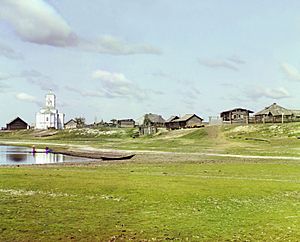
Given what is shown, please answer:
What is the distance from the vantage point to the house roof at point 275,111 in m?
146

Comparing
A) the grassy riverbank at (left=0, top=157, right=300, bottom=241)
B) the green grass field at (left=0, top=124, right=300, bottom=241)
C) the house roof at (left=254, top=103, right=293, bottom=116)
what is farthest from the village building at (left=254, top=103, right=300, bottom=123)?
the grassy riverbank at (left=0, top=157, right=300, bottom=241)

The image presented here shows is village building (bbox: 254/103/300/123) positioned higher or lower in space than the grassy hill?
higher

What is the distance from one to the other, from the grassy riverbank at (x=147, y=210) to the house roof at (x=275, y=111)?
390ft

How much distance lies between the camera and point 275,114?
146125 millimetres

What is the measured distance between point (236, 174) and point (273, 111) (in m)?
115

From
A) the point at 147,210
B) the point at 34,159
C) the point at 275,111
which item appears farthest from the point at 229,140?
the point at 147,210

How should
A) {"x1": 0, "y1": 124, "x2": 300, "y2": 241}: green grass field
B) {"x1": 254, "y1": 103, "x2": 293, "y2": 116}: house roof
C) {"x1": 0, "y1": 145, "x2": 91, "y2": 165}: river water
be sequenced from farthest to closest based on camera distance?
{"x1": 254, "y1": 103, "x2": 293, "y2": 116}: house roof → {"x1": 0, "y1": 145, "x2": 91, "y2": 165}: river water → {"x1": 0, "y1": 124, "x2": 300, "y2": 241}: green grass field

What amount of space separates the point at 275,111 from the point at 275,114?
10.4 feet

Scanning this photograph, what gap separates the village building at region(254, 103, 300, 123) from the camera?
14062 cm

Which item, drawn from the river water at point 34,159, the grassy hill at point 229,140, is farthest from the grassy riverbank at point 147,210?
the grassy hill at point 229,140

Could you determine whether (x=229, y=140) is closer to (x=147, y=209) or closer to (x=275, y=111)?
(x=275, y=111)

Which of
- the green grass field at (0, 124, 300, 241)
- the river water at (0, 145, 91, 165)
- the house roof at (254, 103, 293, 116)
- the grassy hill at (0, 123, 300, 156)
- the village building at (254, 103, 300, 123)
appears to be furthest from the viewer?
the house roof at (254, 103, 293, 116)

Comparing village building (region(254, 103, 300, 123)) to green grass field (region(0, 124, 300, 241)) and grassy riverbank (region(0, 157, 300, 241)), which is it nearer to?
green grass field (region(0, 124, 300, 241))

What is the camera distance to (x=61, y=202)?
2250 cm
